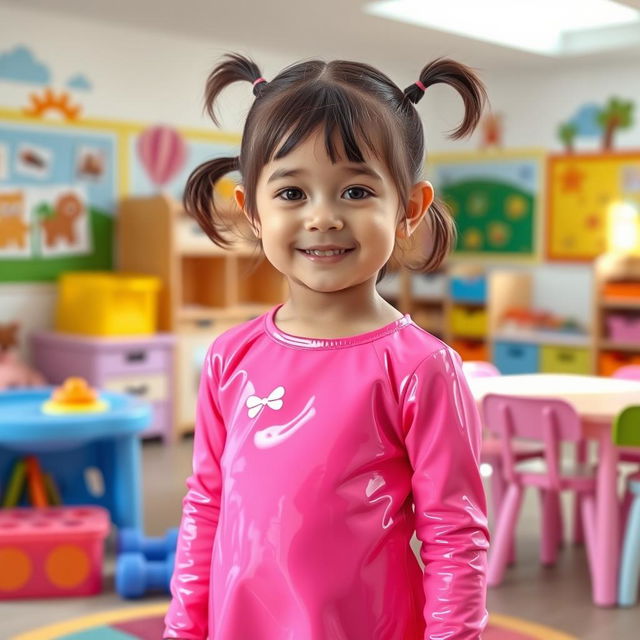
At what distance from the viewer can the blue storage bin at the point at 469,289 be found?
6.65 m

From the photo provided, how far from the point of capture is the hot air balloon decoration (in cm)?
578

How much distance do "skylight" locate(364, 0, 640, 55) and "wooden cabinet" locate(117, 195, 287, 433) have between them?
1.47m

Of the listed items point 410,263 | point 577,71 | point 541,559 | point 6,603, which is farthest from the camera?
point 577,71

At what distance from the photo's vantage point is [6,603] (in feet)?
10.2

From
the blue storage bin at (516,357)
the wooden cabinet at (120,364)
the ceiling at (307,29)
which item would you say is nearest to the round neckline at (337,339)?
the ceiling at (307,29)

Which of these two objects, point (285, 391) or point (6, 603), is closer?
point (285, 391)

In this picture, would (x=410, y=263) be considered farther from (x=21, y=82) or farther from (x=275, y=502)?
(x=21, y=82)

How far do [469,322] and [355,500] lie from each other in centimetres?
576

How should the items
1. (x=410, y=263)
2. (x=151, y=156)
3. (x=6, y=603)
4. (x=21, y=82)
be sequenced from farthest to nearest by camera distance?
1. (x=151, y=156)
2. (x=21, y=82)
3. (x=6, y=603)
4. (x=410, y=263)

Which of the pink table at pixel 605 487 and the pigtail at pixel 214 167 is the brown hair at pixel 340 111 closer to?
the pigtail at pixel 214 167

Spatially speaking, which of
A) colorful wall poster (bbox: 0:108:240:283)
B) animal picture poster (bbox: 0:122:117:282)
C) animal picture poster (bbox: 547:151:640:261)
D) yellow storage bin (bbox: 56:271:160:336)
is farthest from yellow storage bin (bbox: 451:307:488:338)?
animal picture poster (bbox: 0:122:117:282)

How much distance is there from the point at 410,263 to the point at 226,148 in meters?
4.85

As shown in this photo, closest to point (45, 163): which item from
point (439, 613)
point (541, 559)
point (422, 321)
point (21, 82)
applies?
point (21, 82)

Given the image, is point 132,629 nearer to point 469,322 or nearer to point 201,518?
point 201,518
